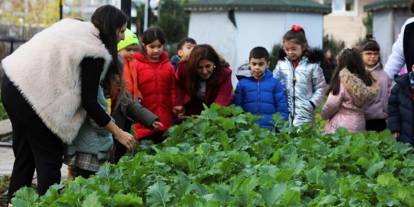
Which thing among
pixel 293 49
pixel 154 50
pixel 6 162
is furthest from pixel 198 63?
pixel 6 162

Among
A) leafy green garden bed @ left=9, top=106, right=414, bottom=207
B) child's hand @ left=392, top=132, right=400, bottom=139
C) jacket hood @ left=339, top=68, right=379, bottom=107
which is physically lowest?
child's hand @ left=392, top=132, right=400, bottom=139

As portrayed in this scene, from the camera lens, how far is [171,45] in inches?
1297

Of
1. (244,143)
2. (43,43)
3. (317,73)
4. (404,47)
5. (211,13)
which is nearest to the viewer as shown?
(244,143)

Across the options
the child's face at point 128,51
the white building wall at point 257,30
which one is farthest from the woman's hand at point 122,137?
the white building wall at point 257,30

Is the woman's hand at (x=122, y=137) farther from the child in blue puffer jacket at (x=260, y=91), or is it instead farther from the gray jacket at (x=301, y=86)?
the gray jacket at (x=301, y=86)

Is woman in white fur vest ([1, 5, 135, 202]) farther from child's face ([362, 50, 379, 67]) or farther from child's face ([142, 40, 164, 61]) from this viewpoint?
child's face ([362, 50, 379, 67])

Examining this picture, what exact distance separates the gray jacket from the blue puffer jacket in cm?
55

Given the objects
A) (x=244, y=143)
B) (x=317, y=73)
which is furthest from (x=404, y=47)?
(x=244, y=143)

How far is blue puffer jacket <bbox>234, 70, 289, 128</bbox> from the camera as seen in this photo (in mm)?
8461

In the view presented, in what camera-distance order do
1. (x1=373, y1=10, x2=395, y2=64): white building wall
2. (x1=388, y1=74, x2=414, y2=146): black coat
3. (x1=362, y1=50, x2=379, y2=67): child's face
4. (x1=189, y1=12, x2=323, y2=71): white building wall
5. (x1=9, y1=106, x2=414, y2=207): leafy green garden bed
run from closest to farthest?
(x1=9, y1=106, x2=414, y2=207): leafy green garden bed < (x1=388, y1=74, x2=414, y2=146): black coat < (x1=362, y1=50, x2=379, y2=67): child's face < (x1=373, y1=10, x2=395, y2=64): white building wall < (x1=189, y1=12, x2=323, y2=71): white building wall

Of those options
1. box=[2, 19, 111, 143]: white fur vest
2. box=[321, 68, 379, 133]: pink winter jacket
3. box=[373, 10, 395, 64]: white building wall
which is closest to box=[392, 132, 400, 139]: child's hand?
box=[321, 68, 379, 133]: pink winter jacket

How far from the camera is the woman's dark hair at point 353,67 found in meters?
8.87

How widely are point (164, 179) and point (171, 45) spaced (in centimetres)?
2853

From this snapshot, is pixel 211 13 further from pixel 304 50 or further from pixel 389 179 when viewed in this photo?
pixel 389 179
